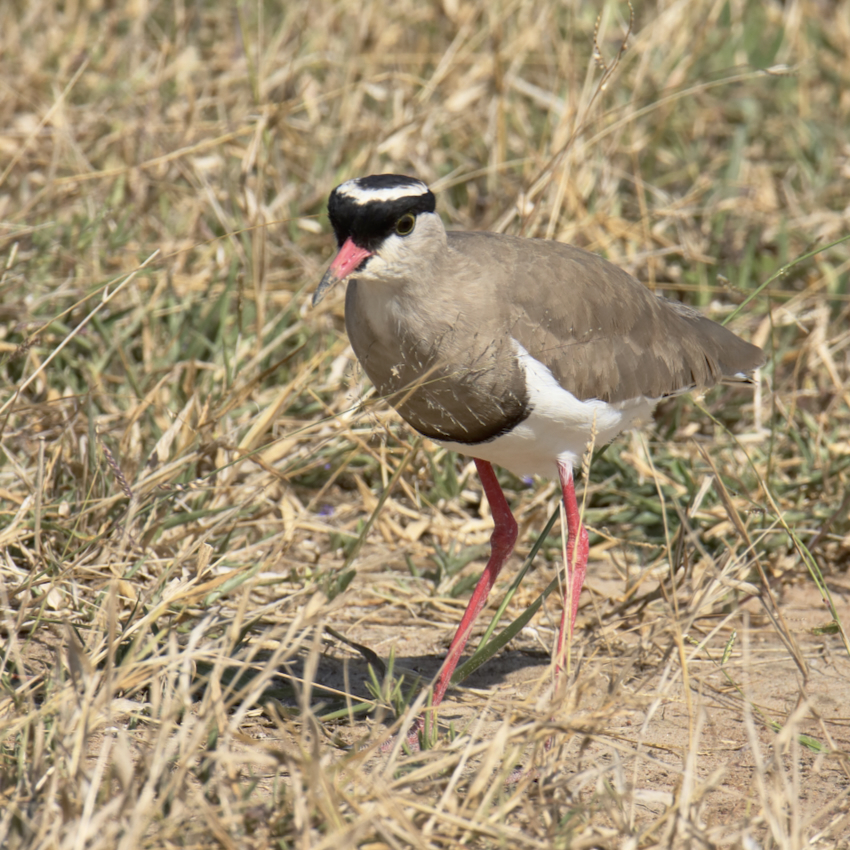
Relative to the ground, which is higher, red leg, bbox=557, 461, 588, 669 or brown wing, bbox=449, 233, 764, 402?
brown wing, bbox=449, 233, 764, 402

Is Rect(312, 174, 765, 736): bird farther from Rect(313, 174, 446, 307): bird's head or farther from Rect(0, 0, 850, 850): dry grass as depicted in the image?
Rect(0, 0, 850, 850): dry grass

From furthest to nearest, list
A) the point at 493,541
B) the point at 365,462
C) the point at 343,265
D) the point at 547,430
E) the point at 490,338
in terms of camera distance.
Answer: the point at 365,462 → the point at 493,541 → the point at 547,430 → the point at 490,338 → the point at 343,265

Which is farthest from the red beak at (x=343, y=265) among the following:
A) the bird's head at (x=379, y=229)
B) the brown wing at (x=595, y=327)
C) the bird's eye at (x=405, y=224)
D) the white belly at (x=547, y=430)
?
the white belly at (x=547, y=430)

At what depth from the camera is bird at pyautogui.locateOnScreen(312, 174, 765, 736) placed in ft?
9.91

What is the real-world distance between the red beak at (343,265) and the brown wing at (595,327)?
370mm

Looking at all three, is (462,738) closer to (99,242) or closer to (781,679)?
(781,679)

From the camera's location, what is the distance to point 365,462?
4305 millimetres

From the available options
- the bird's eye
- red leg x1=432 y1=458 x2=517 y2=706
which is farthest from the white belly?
the bird's eye

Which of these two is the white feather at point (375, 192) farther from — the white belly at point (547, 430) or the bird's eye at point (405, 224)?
the white belly at point (547, 430)

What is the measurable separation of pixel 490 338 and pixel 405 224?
0.38m

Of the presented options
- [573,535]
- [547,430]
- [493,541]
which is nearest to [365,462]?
[493,541]

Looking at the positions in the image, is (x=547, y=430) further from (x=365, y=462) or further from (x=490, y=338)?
(x=365, y=462)

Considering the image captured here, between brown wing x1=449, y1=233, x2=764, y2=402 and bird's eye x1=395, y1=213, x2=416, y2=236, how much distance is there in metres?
0.24

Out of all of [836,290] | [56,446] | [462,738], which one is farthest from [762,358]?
[56,446]
